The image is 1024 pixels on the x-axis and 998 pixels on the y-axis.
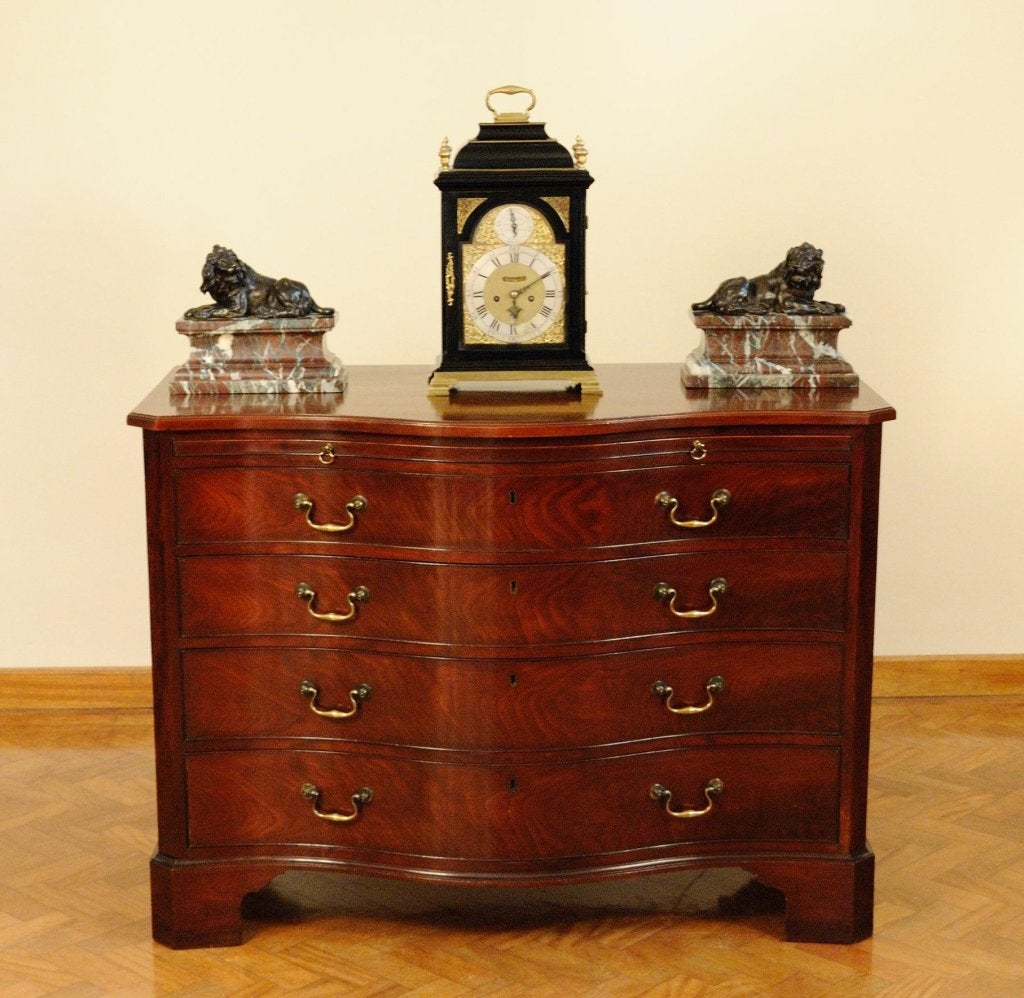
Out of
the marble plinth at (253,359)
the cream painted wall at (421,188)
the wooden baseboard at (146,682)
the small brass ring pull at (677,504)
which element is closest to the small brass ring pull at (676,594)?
the small brass ring pull at (677,504)

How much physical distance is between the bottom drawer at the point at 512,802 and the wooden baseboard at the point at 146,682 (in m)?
1.36

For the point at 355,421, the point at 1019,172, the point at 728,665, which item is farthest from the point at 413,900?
the point at 1019,172

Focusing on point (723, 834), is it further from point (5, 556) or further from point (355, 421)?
point (5, 556)

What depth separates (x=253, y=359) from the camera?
3.06m

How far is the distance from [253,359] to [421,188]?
46.6 inches

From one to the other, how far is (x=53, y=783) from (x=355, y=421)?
1.54 m

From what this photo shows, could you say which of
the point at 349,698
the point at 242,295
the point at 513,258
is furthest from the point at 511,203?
the point at 349,698

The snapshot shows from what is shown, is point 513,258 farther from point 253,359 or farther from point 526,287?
point 253,359

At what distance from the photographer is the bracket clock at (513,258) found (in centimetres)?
304

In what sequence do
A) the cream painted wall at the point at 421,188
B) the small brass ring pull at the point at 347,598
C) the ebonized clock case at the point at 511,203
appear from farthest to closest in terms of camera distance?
the cream painted wall at the point at 421,188, the ebonized clock case at the point at 511,203, the small brass ring pull at the point at 347,598

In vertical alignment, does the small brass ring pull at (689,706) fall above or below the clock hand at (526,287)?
below

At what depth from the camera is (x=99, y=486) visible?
4.21 meters

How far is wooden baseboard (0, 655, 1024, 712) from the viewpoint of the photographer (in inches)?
168

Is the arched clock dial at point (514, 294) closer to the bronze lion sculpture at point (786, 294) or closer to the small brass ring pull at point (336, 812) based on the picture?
the bronze lion sculpture at point (786, 294)
